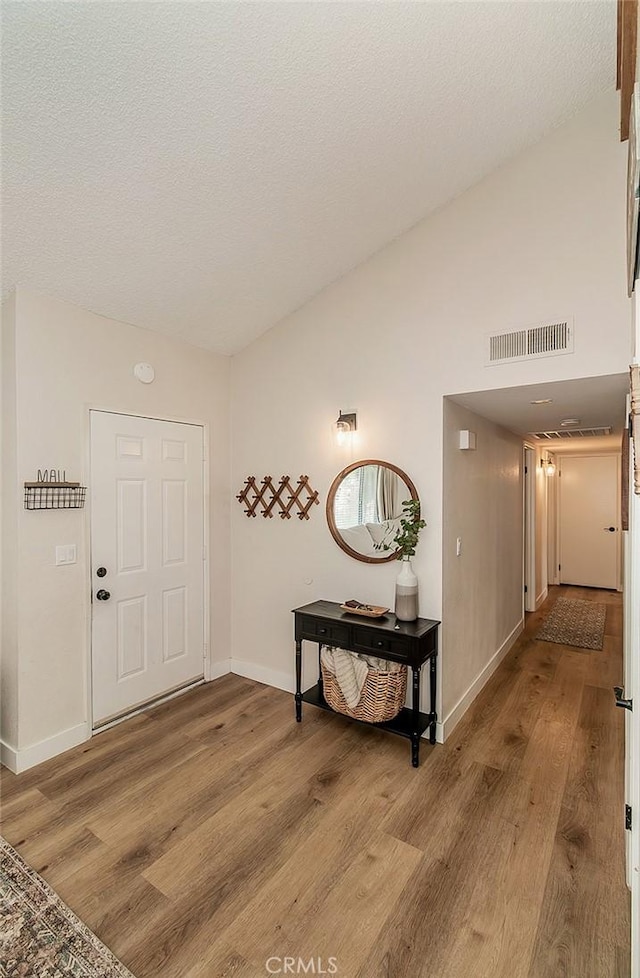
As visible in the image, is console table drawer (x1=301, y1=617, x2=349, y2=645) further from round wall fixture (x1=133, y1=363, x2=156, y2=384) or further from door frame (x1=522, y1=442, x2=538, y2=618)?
door frame (x1=522, y1=442, x2=538, y2=618)

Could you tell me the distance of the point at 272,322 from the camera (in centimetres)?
366

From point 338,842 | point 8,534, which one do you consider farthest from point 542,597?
point 8,534

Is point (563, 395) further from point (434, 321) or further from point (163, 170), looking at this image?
point (163, 170)

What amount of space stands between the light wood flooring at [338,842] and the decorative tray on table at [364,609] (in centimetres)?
79

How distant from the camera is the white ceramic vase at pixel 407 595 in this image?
2889mm

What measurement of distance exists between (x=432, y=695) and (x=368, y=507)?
1240 mm

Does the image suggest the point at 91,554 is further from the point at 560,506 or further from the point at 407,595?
the point at 560,506

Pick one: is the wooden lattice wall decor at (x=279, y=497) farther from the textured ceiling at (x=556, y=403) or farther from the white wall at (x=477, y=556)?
the textured ceiling at (x=556, y=403)

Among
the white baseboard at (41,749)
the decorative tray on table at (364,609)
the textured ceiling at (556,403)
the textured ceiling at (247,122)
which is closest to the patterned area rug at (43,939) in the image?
the white baseboard at (41,749)

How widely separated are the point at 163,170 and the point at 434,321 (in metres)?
1.69

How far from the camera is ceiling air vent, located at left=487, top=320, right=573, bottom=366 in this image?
8.27 feet

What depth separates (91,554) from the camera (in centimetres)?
297

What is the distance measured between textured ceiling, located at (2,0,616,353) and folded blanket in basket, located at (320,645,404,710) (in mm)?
2536

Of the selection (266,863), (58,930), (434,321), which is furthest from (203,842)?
(434,321)
